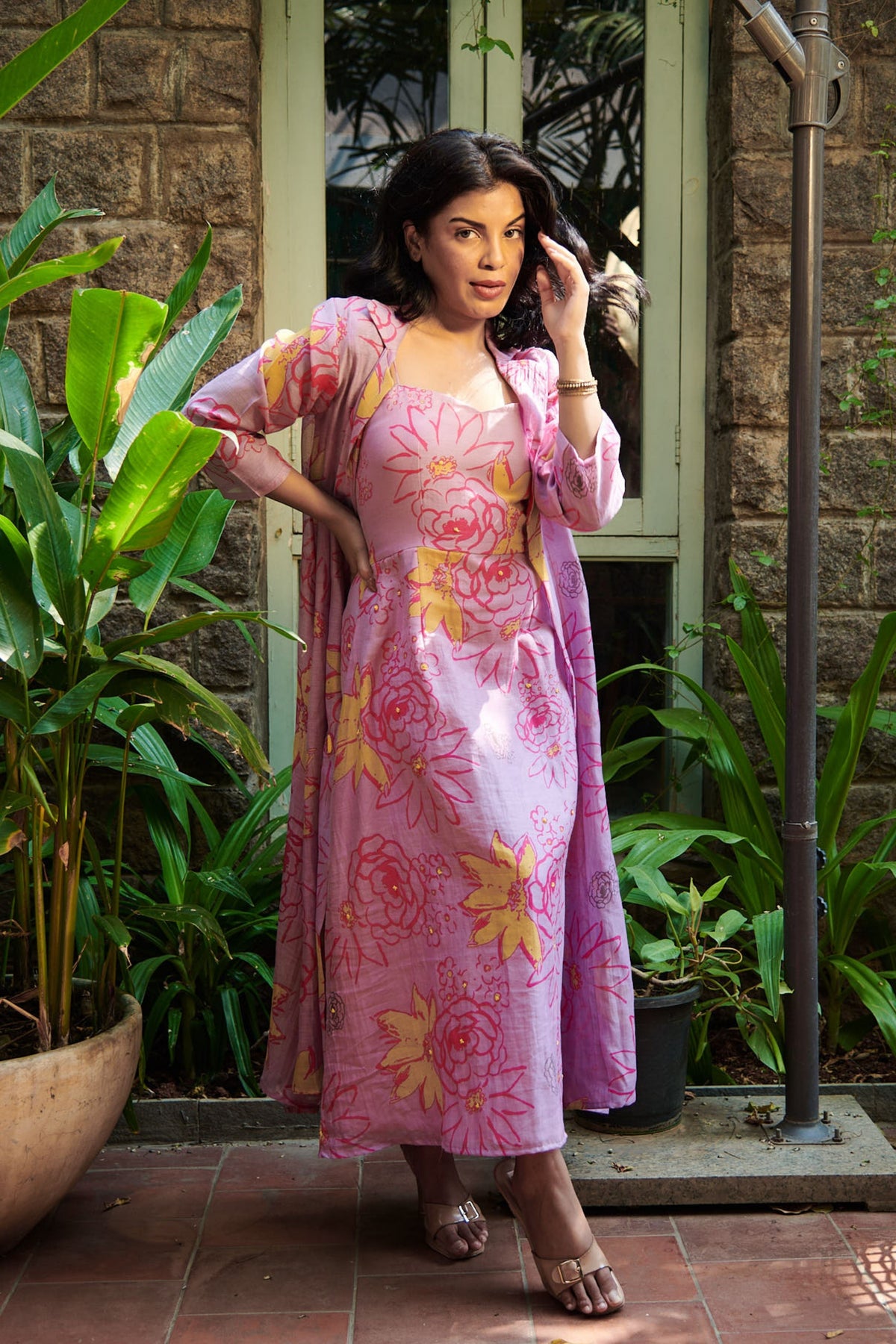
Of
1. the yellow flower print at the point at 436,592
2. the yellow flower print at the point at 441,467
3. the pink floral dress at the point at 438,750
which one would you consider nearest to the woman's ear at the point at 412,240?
the pink floral dress at the point at 438,750

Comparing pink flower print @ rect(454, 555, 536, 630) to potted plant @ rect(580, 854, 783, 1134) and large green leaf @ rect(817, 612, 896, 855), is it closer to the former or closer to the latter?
potted plant @ rect(580, 854, 783, 1134)

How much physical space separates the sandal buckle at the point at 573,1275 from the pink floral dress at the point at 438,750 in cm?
21

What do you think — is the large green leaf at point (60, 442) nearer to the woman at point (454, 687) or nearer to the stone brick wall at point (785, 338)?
the woman at point (454, 687)

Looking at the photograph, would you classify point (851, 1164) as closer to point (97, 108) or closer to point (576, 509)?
point (576, 509)

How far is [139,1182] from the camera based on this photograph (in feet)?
8.86

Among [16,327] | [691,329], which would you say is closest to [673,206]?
[691,329]

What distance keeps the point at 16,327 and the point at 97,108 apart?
559 mm

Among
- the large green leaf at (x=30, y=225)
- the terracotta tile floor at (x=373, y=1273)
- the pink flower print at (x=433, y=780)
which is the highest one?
the large green leaf at (x=30, y=225)

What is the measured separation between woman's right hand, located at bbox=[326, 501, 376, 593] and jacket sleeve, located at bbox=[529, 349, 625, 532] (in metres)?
0.31

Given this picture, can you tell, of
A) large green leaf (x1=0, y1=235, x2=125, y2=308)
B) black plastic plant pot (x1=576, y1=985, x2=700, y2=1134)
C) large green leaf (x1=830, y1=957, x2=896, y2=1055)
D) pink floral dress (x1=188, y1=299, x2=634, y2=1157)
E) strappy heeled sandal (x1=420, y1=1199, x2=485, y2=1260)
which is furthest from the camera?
large green leaf (x1=830, y1=957, x2=896, y2=1055)

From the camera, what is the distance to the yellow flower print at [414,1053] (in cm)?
222

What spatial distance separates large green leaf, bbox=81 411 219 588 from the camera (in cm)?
205

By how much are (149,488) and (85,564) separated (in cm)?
18

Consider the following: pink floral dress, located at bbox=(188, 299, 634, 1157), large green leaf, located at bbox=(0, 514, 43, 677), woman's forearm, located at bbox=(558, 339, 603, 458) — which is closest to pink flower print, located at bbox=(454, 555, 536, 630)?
pink floral dress, located at bbox=(188, 299, 634, 1157)
